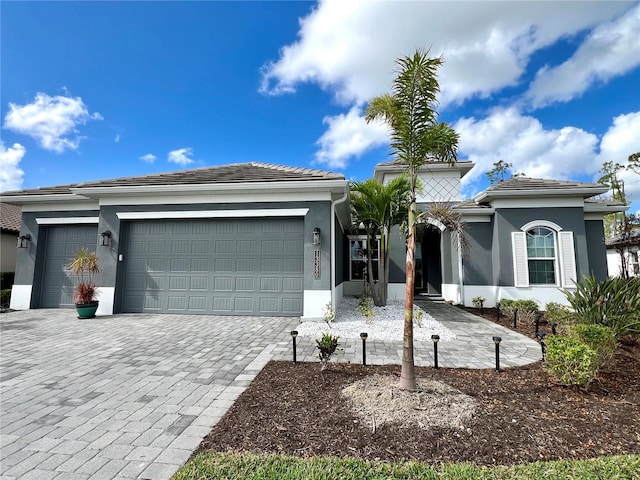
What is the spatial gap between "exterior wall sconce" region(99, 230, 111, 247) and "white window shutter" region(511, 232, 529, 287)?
13.9 meters

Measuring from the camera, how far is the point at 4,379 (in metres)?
4.11

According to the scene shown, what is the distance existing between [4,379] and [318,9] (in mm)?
9929

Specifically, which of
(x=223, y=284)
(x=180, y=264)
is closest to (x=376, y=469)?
(x=223, y=284)

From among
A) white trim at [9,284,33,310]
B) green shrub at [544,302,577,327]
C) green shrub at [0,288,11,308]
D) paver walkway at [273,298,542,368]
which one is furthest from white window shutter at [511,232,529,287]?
green shrub at [0,288,11,308]

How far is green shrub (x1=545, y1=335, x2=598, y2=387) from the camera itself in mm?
3648

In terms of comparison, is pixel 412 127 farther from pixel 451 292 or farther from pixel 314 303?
pixel 451 292

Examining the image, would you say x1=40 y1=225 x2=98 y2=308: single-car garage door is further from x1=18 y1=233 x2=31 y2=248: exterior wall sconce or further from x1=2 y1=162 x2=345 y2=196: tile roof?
x1=2 y1=162 x2=345 y2=196: tile roof

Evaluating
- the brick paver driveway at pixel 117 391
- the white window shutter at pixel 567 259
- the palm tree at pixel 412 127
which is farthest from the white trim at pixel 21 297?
the white window shutter at pixel 567 259

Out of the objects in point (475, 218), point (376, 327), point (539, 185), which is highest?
point (539, 185)

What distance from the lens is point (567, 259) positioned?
32.7 feet

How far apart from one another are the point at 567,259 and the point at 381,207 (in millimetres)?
7104

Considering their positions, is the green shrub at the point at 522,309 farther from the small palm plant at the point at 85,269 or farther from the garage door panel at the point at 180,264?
the small palm plant at the point at 85,269

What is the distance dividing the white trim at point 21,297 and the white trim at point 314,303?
967 cm

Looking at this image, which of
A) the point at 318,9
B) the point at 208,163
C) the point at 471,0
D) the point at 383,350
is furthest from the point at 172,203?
the point at 471,0
